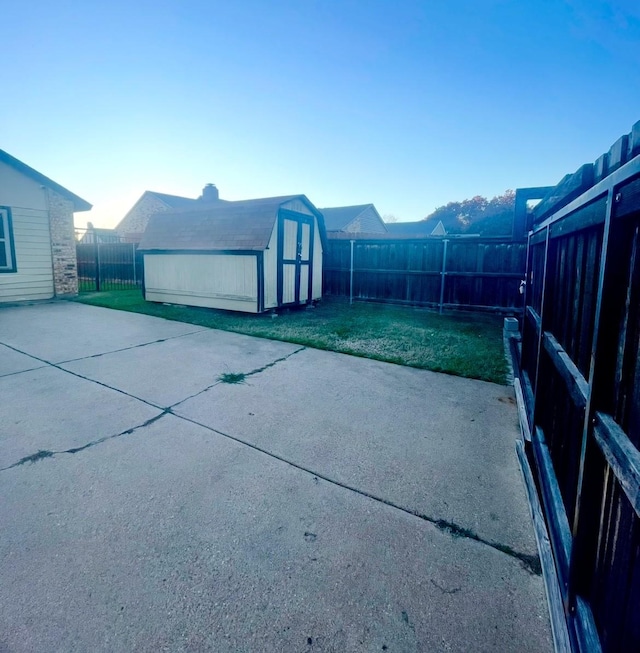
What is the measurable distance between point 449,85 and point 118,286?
1629cm

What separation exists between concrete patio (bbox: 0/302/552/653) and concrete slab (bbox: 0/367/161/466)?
2cm

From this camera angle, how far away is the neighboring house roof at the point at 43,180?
33.1ft

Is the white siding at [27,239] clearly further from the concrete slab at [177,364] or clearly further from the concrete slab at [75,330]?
the concrete slab at [177,364]

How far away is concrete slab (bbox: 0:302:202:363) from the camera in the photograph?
19.8 ft

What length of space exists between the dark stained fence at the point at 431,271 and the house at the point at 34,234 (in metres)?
9.25

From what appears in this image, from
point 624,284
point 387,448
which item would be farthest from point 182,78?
point 624,284

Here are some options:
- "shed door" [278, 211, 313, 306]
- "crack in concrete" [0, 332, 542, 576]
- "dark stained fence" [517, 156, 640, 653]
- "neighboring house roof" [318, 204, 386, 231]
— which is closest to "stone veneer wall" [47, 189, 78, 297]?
"shed door" [278, 211, 313, 306]

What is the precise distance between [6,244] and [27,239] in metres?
0.56

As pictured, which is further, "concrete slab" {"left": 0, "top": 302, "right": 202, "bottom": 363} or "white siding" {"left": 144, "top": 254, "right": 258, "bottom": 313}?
"white siding" {"left": 144, "top": 254, "right": 258, "bottom": 313}

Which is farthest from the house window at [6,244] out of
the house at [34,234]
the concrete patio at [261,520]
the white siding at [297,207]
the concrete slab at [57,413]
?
the concrete patio at [261,520]

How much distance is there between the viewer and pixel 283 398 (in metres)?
4.13

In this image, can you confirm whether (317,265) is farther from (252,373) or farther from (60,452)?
(60,452)

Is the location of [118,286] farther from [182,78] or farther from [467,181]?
[467,181]

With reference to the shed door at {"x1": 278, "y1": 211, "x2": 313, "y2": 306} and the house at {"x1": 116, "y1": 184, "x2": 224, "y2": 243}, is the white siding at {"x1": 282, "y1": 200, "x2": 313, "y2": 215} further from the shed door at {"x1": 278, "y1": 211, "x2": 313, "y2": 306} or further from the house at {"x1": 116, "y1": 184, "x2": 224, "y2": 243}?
the house at {"x1": 116, "y1": 184, "x2": 224, "y2": 243}
